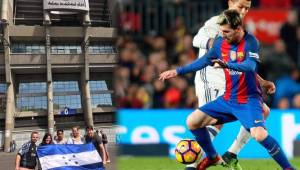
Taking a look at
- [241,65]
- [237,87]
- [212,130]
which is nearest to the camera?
[241,65]

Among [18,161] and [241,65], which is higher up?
[241,65]

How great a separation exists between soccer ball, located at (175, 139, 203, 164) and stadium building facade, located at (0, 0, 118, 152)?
96 cm

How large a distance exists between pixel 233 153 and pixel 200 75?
0.64 metres

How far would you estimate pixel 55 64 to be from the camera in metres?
5.08

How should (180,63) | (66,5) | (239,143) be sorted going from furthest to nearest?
(180,63)
(66,5)
(239,143)

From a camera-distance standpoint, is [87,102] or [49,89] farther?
[49,89]

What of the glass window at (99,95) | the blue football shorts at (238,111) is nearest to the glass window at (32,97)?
the glass window at (99,95)

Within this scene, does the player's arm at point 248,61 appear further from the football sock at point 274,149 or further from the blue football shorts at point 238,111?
the football sock at point 274,149

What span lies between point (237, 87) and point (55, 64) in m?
2.00

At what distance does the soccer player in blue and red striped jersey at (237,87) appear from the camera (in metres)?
3.48

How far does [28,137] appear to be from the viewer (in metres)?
5.57

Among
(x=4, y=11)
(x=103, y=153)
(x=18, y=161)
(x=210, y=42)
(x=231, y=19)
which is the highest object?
(x=4, y=11)

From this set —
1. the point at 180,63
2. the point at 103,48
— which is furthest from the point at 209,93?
the point at 180,63

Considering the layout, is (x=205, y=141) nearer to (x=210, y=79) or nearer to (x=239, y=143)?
(x=239, y=143)
